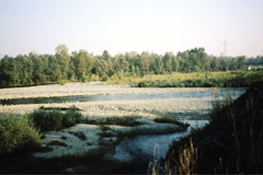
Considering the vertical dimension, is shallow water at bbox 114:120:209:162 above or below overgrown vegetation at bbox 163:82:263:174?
below

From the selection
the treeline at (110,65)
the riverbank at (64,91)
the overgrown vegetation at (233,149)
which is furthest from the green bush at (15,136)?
the treeline at (110,65)

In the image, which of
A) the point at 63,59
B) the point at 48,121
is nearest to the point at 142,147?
the point at 48,121

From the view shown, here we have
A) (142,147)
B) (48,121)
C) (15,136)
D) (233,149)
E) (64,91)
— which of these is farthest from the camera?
(64,91)

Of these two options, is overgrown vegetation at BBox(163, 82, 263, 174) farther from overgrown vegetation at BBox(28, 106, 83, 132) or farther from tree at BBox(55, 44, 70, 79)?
tree at BBox(55, 44, 70, 79)

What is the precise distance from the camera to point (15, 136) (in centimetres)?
421

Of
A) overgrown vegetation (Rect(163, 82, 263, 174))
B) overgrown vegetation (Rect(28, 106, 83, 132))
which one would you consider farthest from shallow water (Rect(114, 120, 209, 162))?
overgrown vegetation (Rect(28, 106, 83, 132))

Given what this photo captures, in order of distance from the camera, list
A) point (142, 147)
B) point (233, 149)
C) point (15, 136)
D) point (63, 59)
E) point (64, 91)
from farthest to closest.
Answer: point (63, 59)
point (64, 91)
point (142, 147)
point (15, 136)
point (233, 149)

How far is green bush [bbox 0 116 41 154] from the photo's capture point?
4.04 meters

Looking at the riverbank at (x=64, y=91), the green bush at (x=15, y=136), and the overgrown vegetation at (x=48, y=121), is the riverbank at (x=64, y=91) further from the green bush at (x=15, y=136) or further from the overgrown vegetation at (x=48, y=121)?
the green bush at (x=15, y=136)

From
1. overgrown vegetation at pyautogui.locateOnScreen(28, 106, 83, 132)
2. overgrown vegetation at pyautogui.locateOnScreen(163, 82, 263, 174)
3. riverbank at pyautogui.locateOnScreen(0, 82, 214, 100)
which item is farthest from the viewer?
riverbank at pyautogui.locateOnScreen(0, 82, 214, 100)

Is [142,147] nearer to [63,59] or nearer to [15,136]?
[15,136]

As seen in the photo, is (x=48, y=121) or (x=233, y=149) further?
(x=48, y=121)

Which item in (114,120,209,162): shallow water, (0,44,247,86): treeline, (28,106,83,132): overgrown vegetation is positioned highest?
(0,44,247,86): treeline

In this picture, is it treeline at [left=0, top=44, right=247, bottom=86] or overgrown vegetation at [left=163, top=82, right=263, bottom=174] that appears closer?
overgrown vegetation at [left=163, top=82, right=263, bottom=174]
